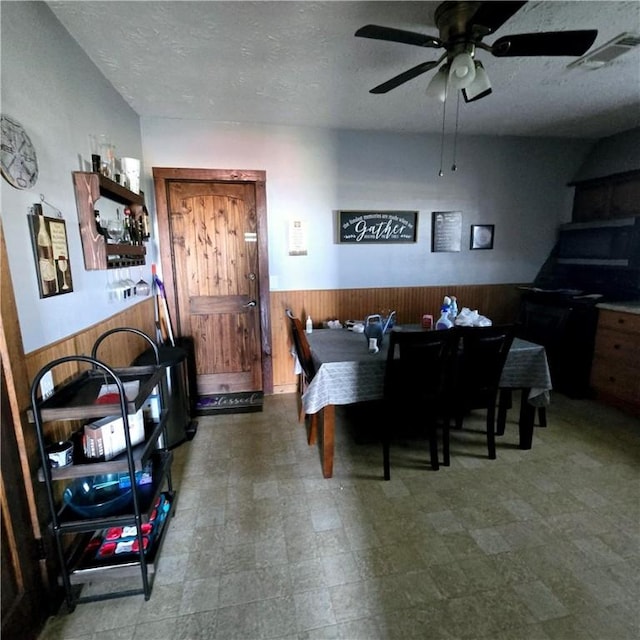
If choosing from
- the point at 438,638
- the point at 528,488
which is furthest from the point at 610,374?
the point at 438,638

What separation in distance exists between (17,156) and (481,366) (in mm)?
2545

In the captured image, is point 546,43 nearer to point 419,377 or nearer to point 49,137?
point 419,377

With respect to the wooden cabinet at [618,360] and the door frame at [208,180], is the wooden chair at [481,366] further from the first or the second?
→ the door frame at [208,180]

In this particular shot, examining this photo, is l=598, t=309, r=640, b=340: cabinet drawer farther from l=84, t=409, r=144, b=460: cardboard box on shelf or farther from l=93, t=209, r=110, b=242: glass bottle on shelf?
l=93, t=209, r=110, b=242: glass bottle on shelf

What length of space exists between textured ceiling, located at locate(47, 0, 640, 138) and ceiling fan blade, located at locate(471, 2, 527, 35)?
323 millimetres

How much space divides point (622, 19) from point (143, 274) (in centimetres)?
347

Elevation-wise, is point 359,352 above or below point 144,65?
below

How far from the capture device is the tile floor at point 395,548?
1.34m

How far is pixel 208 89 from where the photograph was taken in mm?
2434

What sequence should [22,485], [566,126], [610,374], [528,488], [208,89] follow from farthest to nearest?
[566,126]
[610,374]
[208,89]
[528,488]
[22,485]

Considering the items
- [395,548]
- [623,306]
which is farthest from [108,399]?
[623,306]

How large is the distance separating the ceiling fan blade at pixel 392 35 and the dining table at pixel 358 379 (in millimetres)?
1599

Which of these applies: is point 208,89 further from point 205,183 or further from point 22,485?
point 22,485

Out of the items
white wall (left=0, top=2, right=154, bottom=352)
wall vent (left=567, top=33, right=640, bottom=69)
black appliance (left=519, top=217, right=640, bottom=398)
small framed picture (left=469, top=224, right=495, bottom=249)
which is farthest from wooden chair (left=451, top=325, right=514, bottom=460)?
white wall (left=0, top=2, right=154, bottom=352)
